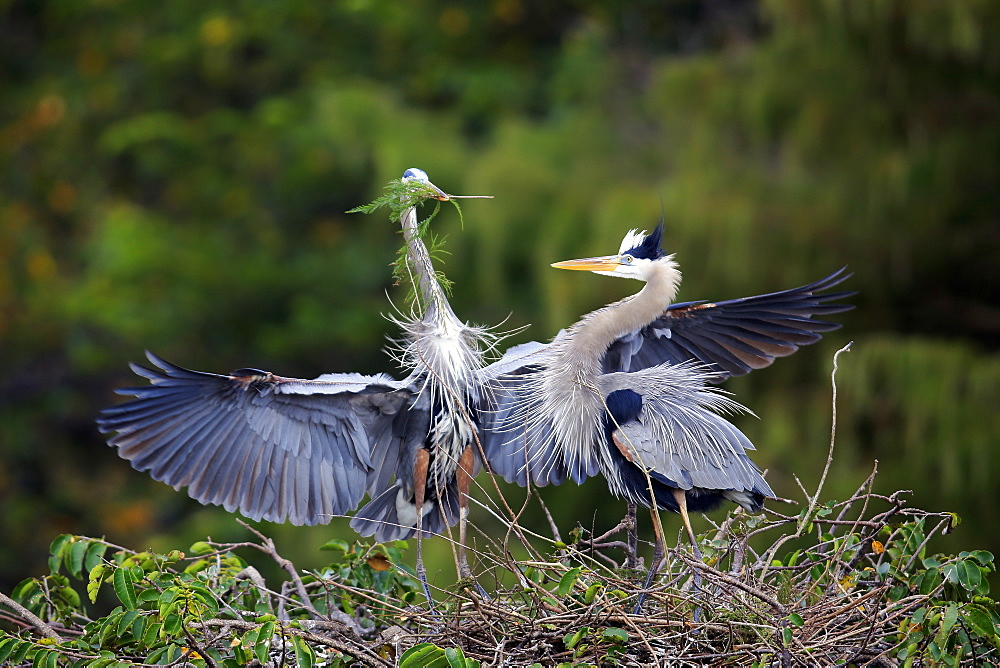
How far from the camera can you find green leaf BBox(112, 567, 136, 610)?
2.67m

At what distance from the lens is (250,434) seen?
3615mm

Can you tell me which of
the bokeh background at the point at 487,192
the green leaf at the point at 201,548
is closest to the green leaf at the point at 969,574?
the green leaf at the point at 201,548

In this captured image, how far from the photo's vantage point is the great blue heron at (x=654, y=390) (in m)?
3.45

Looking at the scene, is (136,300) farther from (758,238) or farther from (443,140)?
(758,238)

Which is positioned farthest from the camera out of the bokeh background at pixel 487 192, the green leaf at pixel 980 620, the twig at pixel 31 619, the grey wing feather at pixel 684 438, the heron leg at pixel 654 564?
the bokeh background at pixel 487 192

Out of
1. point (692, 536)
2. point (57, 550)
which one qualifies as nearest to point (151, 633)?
point (57, 550)

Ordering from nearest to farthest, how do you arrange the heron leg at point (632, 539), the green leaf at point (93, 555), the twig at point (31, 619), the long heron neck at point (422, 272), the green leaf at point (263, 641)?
the green leaf at point (263, 641) → the twig at point (31, 619) → the green leaf at point (93, 555) → the heron leg at point (632, 539) → the long heron neck at point (422, 272)

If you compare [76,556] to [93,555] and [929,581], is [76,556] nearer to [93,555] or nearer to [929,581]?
[93,555]

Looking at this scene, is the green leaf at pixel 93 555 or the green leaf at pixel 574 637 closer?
the green leaf at pixel 574 637

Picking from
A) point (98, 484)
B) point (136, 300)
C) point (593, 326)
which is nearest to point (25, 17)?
point (136, 300)

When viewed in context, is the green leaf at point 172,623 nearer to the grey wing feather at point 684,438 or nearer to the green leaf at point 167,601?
the green leaf at point 167,601

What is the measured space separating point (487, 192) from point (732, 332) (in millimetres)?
4726

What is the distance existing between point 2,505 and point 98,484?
→ 87 centimetres

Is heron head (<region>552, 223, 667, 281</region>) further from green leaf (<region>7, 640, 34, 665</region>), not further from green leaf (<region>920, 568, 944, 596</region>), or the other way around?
green leaf (<region>7, 640, 34, 665</region>)
